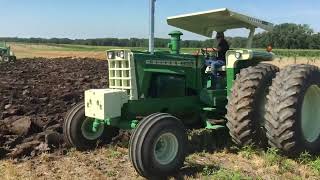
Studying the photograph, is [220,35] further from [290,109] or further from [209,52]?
[290,109]

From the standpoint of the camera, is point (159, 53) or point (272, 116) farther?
point (159, 53)

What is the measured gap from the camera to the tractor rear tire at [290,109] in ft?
21.7

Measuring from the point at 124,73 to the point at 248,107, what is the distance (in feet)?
5.90

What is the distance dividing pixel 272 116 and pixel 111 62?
7.94 ft

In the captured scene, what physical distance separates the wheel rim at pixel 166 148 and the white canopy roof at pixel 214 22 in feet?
7.42

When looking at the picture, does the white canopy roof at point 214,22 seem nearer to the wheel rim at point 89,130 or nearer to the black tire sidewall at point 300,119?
the black tire sidewall at point 300,119

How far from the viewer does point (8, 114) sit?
33.2 feet

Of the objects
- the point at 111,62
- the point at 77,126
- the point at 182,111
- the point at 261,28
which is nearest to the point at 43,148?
the point at 77,126

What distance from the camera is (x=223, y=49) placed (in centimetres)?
809

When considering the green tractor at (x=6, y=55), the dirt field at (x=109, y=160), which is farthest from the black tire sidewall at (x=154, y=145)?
the green tractor at (x=6, y=55)

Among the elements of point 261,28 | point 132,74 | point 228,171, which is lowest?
point 228,171

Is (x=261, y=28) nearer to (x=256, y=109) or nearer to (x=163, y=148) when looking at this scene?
(x=256, y=109)

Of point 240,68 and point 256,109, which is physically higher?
point 240,68

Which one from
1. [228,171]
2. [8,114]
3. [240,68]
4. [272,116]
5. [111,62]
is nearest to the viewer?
[228,171]
